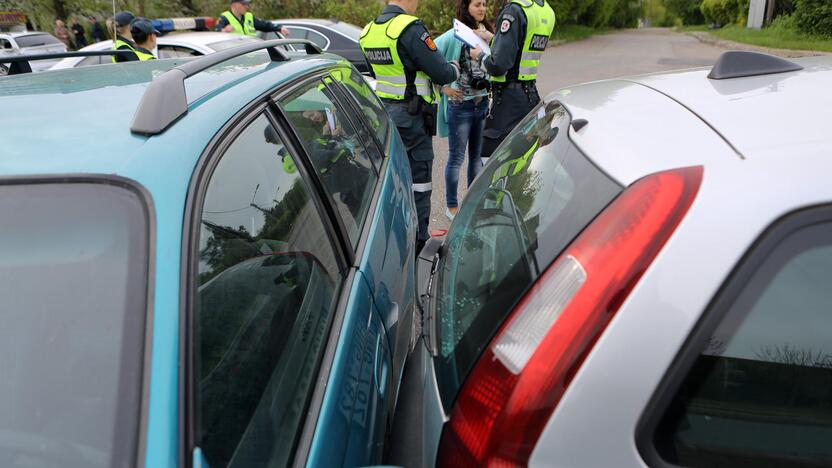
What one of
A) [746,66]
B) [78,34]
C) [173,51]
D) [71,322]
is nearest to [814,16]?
[173,51]

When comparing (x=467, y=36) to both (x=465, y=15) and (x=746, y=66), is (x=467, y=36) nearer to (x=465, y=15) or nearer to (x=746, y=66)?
(x=465, y=15)

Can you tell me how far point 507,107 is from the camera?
4.53m

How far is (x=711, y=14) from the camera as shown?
1348 inches

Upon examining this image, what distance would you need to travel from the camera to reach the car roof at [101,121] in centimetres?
114

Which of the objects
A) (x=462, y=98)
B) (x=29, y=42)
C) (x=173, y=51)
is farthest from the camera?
(x=29, y=42)

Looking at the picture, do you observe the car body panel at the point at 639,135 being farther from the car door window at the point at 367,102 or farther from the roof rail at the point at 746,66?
the car door window at the point at 367,102

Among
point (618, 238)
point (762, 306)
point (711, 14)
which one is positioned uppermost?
point (618, 238)

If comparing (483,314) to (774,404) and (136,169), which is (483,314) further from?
(136,169)

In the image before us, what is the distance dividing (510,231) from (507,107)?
129 inches

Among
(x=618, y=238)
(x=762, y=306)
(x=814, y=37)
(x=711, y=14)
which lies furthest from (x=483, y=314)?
(x=711, y=14)

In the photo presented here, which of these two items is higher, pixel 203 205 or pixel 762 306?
pixel 203 205

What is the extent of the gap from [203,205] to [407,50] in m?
2.81

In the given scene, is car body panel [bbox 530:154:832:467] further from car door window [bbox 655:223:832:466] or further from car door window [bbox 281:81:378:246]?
car door window [bbox 281:81:378:246]

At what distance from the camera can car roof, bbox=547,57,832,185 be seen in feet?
3.50
